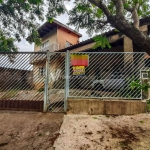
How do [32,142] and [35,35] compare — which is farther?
[35,35]

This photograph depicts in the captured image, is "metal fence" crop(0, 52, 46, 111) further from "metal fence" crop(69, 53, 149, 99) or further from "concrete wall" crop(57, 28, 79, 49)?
"concrete wall" crop(57, 28, 79, 49)

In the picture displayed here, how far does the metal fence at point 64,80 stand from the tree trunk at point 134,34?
1.47m

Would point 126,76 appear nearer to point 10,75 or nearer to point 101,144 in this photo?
point 101,144

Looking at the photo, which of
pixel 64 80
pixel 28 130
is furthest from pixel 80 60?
pixel 28 130

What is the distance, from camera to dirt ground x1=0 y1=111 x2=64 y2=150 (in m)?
2.79

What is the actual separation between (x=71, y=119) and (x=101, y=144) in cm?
124

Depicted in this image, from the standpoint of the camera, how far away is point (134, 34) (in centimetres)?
288

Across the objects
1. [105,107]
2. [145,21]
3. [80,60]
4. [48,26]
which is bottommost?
[105,107]

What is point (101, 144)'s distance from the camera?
278cm

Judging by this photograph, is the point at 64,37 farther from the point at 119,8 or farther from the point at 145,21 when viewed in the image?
the point at 119,8

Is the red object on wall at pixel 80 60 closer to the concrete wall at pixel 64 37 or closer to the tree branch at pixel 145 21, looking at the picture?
the tree branch at pixel 145 21

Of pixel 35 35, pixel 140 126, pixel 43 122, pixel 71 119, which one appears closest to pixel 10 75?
pixel 43 122

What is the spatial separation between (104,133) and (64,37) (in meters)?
16.0

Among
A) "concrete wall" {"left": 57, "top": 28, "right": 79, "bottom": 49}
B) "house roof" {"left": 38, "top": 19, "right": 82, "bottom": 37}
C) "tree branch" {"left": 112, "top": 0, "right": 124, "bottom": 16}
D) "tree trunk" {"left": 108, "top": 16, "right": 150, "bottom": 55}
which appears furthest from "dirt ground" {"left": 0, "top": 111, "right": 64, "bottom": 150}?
"house roof" {"left": 38, "top": 19, "right": 82, "bottom": 37}
